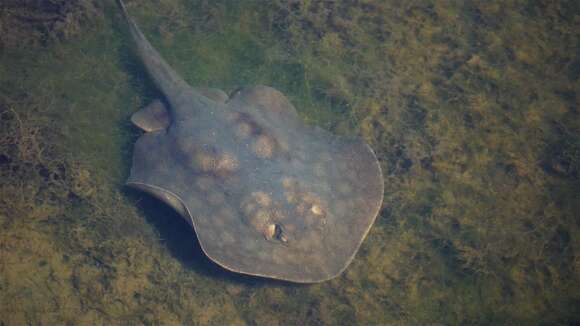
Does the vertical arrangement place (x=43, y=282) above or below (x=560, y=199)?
below

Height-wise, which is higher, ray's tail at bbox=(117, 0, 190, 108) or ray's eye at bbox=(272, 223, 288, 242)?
ray's tail at bbox=(117, 0, 190, 108)

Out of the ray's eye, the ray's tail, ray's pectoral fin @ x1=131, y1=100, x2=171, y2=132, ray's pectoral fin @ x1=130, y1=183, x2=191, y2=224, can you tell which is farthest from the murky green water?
the ray's eye

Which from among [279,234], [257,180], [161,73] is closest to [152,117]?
[161,73]

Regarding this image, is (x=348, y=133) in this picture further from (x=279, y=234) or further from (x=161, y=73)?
(x=161, y=73)

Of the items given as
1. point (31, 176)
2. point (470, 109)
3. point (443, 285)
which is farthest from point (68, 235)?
point (470, 109)

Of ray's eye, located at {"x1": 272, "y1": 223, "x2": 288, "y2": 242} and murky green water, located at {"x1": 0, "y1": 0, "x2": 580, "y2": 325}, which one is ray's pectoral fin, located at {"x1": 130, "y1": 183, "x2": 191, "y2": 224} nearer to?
murky green water, located at {"x1": 0, "y1": 0, "x2": 580, "y2": 325}

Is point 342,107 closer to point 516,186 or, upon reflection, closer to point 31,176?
point 516,186
